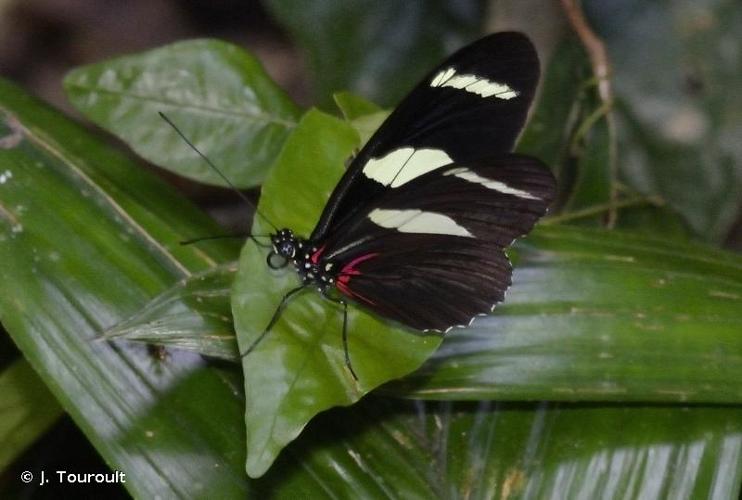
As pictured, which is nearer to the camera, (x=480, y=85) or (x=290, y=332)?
(x=290, y=332)

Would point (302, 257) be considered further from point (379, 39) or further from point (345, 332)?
point (379, 39)

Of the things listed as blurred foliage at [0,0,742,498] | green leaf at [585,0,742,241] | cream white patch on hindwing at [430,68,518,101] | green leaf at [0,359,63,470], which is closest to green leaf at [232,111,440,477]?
blurred foliage at [0,0,742,498]

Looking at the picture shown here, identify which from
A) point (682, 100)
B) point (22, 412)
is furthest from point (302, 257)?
point (682, 100)

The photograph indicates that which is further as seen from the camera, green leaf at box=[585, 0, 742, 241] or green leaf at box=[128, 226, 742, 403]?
green leaf at box=[585, 0, 742, 241]

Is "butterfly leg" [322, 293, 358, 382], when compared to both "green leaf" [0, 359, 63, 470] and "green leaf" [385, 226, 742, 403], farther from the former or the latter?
"green leaf" [0, 359, 63, 470]

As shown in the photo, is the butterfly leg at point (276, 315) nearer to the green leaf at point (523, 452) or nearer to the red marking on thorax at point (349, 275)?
the red marking on thorax at point (349, 275)

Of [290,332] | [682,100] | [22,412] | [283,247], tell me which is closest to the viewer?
[290,332]
